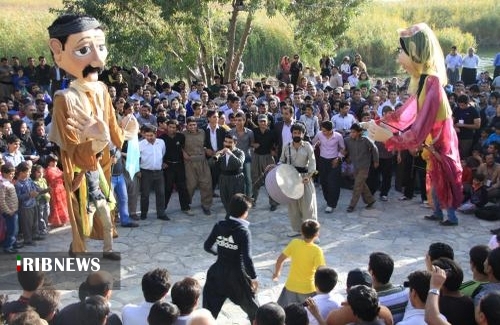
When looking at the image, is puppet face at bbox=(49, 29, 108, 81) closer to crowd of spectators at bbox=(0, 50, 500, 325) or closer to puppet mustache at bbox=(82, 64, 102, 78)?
puppet mustache at bbox=(82, 64, 102, 78)

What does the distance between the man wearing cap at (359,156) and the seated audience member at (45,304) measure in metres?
6.34

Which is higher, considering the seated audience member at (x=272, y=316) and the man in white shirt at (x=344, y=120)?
the man in white shirt at (x=344, y=120)

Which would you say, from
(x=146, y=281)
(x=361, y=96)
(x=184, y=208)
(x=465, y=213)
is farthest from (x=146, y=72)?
(x=146, y=281)

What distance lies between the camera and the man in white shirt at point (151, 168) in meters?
9.81

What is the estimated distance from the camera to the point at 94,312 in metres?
4.39

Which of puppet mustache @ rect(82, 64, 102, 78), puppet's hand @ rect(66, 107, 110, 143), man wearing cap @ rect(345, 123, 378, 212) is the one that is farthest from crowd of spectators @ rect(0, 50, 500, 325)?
puppet mustache @ rect(82, 64, 102, 78)

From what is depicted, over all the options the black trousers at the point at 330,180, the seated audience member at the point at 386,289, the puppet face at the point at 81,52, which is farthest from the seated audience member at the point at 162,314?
the black trousers at the point at 330,180

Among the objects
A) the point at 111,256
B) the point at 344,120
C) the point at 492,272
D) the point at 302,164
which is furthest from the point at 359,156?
the point at 492,272

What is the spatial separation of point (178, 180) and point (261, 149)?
1.45 metres

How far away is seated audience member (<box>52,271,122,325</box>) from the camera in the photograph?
448 centimetres

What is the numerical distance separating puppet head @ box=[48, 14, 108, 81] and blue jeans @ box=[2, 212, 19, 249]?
3073 mm

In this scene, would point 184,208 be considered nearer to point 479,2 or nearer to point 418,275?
point 418,275

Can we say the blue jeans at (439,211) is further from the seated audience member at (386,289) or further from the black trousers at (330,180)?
the seated audience member at (386,289)

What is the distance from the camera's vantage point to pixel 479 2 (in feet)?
112
